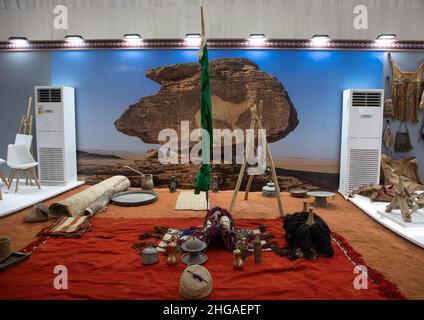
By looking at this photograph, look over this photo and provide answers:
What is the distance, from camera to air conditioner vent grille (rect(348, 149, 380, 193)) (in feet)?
17.2

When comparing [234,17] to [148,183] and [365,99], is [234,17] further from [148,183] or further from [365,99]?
[148,183]

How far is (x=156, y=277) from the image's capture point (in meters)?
2.55

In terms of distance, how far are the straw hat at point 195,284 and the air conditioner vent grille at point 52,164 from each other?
4.20m

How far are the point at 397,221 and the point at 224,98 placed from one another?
3.28 m

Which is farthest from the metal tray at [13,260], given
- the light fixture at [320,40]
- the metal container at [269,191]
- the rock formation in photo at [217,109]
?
the light fixture at [320,40]

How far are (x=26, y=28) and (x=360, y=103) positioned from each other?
593 centimetres

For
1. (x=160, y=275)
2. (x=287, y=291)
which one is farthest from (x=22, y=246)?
(x=287, y=291)

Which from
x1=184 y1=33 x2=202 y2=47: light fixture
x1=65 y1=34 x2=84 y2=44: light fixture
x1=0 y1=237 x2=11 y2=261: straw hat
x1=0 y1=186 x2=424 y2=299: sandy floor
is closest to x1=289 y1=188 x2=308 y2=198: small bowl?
x1=0 y1=186 x2=424 y2=299: sandy floor

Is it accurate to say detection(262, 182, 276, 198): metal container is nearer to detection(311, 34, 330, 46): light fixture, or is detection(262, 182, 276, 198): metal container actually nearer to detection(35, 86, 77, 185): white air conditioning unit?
detection(311, 34, 330, 46): light fixture

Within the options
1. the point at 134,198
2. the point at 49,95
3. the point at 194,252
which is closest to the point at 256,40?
the point at 134,198

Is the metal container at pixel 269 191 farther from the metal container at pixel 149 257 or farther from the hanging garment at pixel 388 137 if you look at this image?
the metal container at pixel 149 257

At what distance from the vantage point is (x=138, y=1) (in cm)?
559

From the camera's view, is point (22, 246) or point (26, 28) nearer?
point (22, 246)

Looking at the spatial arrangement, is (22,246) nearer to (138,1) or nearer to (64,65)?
(64,65)
